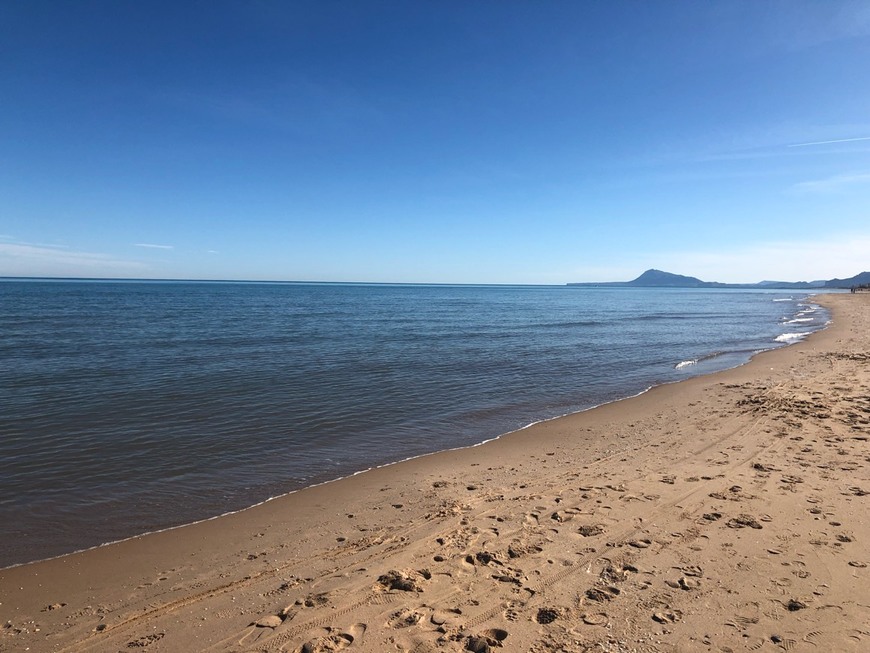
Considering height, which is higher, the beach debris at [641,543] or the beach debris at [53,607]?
the beach debris at [641,543]

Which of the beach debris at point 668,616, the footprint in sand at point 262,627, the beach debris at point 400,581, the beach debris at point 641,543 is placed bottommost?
the footprint in sand at point 262,627

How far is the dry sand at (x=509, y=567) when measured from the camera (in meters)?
4.32

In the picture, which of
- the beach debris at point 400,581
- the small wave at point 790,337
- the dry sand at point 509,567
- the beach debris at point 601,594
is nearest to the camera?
the dry sand at point 509,567

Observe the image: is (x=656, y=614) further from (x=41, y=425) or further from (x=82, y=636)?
(x=41, y=425)

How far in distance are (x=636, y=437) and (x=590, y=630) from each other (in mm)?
7472

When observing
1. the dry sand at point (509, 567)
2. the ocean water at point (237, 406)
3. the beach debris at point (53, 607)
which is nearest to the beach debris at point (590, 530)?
the dry sand at point (509, 567)

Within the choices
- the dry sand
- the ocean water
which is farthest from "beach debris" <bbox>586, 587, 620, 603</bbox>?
the ocean water

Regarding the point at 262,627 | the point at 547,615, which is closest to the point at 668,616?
the point at 547,615

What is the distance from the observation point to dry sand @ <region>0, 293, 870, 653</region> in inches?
170

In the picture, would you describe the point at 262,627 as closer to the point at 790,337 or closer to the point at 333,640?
the point at 333,640

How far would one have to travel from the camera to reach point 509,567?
5375 millimetres

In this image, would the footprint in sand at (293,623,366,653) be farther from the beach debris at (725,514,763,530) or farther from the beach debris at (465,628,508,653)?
the beach debris at (725,514,763,530)

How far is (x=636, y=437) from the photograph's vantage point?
10945mm

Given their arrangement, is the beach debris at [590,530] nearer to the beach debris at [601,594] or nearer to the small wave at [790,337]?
the beach debris at [601,594]
